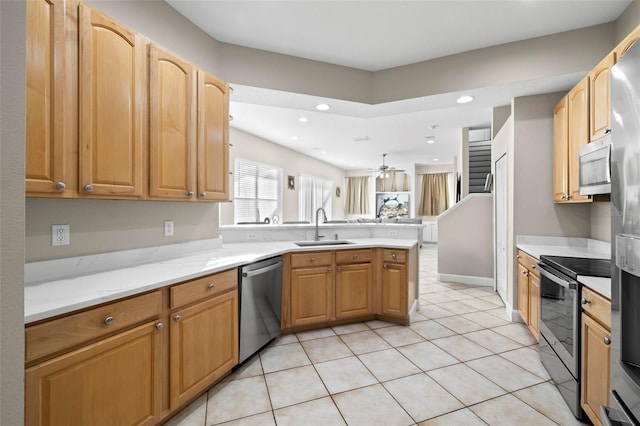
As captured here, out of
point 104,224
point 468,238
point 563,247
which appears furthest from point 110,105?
point 468,238

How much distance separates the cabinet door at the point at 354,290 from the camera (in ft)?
9.98

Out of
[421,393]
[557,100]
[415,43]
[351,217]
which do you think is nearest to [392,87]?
[415,43]

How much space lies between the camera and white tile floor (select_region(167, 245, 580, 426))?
176cm

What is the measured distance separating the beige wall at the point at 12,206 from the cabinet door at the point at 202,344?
42.9 inches

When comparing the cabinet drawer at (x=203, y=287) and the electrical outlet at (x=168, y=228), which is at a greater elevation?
the electrical outlet at (x=168, y=228)

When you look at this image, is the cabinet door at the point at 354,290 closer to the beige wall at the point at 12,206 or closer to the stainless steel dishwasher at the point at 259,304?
the stainless steel dishwasher at the point at 259,304

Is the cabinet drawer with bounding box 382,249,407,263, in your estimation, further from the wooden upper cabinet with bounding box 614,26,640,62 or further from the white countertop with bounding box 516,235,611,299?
the wooden upper cabinet with bounding box 614,26,640,62

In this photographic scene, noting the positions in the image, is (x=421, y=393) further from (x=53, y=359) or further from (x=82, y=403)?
(x=53, y=359)

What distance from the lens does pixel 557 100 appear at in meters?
2.97

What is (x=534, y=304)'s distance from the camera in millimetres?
2502

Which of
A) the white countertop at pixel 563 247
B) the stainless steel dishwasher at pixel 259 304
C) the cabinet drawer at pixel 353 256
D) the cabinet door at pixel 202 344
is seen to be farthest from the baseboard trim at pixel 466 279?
the cabinet door at pixel 202 344

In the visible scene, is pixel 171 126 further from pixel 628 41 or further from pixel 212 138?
pixel 628 41

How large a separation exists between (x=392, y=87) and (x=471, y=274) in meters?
3.34

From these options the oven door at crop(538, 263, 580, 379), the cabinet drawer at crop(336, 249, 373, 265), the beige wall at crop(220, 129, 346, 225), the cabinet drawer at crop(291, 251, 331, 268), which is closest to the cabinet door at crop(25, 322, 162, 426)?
the cabinet drawer at crop(291, 251, 331, 268)
